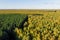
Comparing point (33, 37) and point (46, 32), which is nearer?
point (33, 37)

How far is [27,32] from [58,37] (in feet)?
8.41

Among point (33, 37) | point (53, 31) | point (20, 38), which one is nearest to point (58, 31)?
point (53, 31)

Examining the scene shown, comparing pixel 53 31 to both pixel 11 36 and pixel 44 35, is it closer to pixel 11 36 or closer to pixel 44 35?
pixel 44 35

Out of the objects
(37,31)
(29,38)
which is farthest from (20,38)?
(37,31)

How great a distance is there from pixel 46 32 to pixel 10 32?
3.17m

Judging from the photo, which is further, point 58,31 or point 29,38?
point 58,31

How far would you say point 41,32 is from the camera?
19.0 m

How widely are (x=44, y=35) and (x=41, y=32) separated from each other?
0.99 m

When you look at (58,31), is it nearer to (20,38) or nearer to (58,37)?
(58,37)

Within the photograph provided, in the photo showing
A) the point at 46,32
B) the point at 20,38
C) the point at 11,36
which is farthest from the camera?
the point at 46,32

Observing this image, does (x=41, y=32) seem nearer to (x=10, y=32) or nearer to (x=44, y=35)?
(x=44, y=35)

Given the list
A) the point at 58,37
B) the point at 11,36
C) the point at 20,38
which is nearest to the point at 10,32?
the point at 11,36

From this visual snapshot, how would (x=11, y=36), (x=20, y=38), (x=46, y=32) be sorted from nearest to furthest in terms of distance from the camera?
(x=20, y=38), (x=11, y=36), (x=46, y=32)

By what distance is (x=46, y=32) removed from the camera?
1881cm
